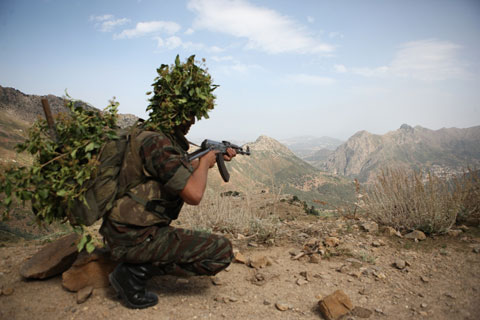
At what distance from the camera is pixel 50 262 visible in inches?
116

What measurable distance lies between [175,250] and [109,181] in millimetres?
860

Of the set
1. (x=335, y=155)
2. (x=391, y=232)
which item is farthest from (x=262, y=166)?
(x=335, y=155)

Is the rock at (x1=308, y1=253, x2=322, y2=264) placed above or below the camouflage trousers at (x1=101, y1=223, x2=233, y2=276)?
below

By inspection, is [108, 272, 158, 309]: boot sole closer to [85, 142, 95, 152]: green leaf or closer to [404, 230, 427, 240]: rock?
[85, 142, 95, 152]: green leaf

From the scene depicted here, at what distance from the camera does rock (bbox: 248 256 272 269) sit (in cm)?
351

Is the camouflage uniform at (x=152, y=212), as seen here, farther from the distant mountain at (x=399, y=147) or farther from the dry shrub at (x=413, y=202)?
the distant mountain at (x=399, y=147)

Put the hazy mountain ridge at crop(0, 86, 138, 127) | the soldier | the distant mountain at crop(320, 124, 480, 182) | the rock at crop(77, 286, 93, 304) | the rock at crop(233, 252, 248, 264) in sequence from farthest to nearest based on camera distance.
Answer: the distant mountain at crop(320, 124, 480, 182) < the hazy mountain ridge at crop(0, 86, 138, 127) < the rock at crop(233, 252, 248, 264) < the rock at crop(77, 286, 93, 304) < the soldier

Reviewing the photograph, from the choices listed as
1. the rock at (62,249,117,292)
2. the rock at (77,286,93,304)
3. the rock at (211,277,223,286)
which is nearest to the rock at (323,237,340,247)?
the rock at (211,277,223,286)

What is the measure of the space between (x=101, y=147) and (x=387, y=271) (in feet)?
11.4

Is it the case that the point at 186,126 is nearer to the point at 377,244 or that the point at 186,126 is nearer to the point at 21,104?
the point at 377,244

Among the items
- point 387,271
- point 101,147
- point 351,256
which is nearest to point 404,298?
point 387,271

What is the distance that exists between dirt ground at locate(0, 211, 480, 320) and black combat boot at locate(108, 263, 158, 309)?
0.07 meters

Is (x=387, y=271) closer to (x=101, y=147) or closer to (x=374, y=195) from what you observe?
(x=374, y=195)

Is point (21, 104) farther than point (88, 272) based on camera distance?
Yes
